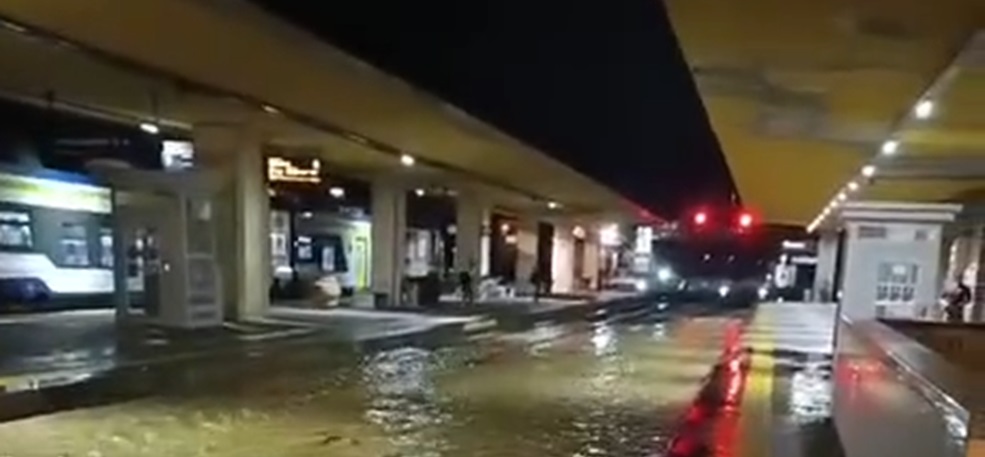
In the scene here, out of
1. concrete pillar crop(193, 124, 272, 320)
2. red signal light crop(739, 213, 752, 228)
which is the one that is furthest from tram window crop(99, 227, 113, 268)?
red signal light crop(739, 213, 752, 228)

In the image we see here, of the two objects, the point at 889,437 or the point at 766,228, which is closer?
the point at 889,437

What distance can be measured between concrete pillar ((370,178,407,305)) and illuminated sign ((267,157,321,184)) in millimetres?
4744

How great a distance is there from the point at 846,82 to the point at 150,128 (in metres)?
16.5

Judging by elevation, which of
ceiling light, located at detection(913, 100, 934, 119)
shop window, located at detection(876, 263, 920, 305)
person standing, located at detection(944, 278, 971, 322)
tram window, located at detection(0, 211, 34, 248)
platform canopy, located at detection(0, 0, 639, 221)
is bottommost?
person standing, located at detection(944, 278, 971, 322)

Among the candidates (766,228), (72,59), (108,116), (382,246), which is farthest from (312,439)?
(766,228)

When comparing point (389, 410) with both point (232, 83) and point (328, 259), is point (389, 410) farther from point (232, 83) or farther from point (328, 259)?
point (328, 259)

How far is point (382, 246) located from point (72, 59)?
16385 millimetres

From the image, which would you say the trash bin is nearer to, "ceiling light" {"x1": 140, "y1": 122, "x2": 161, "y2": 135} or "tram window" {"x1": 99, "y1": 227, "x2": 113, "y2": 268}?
"tram window" {"x1": 99, "y1": 227, "x2": 113, "y2": 268}

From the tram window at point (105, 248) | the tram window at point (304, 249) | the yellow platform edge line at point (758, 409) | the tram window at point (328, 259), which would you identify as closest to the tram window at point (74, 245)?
the tram window at point (105, 248)

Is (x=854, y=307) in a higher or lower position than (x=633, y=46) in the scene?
lower

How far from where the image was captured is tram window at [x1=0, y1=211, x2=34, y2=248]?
20.5m

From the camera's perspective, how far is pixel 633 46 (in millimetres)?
34594

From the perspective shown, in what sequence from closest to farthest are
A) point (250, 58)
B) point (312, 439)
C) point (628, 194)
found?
point (312, 439) < point (250, 58) < point (628, 194)

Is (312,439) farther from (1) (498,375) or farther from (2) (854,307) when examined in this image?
(2) (854,307)
